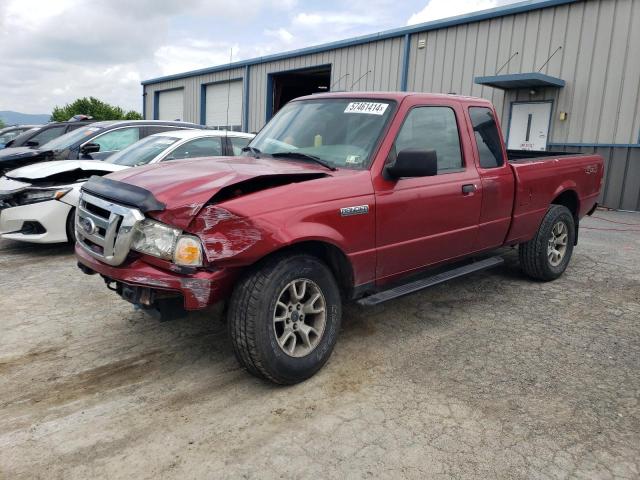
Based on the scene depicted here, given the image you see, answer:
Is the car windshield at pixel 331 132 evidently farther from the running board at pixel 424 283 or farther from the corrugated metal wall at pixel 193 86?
the corrugated metal wall at pixel 193 86

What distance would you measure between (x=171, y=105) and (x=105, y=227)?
27396 millimetres

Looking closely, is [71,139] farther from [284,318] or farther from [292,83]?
[292,83]

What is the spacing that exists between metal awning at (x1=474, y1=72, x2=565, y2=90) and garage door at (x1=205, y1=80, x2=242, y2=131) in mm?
12711

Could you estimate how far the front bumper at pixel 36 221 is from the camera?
6.03m

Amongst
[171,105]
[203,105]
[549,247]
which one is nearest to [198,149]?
[549,247]

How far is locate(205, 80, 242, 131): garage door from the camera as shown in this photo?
75.9ft

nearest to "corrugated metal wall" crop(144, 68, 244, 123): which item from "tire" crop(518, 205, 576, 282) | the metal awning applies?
the metal awning

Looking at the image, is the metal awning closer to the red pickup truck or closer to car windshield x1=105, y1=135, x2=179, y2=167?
the red pickup truck

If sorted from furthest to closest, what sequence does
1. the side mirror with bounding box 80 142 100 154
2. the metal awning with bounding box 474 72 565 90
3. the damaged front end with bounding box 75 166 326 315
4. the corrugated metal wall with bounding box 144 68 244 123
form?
the corrugated metal wall with bounding box 144 68 244 123 < the metal awning with bounding box 474 72 565 90 < the side mirror with bounding box 80 142 100 154 < the damaged front end with bounding box 75 166 326 315

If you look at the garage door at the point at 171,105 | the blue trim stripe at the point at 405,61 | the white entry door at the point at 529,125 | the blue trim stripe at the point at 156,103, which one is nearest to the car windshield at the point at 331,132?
the white entry door at the point at 529,125

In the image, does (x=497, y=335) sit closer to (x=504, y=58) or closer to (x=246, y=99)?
(x=504, y=58)

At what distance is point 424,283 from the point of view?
13.3 feet

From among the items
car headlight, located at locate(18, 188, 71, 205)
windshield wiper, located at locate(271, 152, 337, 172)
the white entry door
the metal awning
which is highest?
the metal awning

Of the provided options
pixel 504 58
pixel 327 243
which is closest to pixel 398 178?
pixel 327 243
